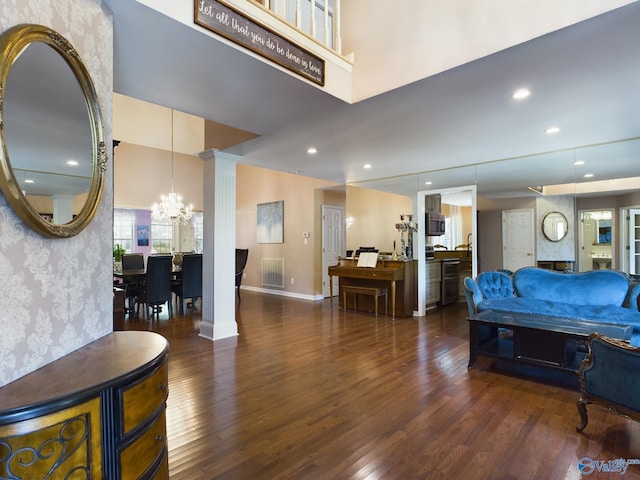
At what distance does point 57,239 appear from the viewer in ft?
4.60

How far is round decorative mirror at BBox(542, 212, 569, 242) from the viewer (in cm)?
545

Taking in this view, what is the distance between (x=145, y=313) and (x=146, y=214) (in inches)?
147

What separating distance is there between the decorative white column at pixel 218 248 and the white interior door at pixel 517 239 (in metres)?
4.78

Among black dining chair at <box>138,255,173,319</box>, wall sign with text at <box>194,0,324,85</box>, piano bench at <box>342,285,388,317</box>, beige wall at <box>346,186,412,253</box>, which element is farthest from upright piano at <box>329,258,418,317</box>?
wall sign with text at <box>194,0,324,85</box>

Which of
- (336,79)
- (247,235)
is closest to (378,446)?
(336,79)

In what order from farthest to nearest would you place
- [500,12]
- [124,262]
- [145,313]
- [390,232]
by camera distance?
[390,232] → [124,262] → [145,313] → [500,12]

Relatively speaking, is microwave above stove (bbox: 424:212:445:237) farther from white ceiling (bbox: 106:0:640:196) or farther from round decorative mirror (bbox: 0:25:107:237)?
round decorative mirror (bbox: 0:25:107:237)

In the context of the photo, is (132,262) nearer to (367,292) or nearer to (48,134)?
(367,292)

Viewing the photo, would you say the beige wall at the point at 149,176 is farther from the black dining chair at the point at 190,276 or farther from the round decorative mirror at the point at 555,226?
the round decorative mirror at the point at 555,226

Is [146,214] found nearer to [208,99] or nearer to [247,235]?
[247,235]

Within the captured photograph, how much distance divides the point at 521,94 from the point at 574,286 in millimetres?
2532

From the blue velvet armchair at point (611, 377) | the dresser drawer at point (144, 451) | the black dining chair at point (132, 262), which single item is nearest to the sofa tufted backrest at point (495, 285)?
the blue velvet armchair at point (611, 377)

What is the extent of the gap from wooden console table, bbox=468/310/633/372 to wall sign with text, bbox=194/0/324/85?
2846 mm

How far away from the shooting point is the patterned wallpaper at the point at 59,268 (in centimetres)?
115
